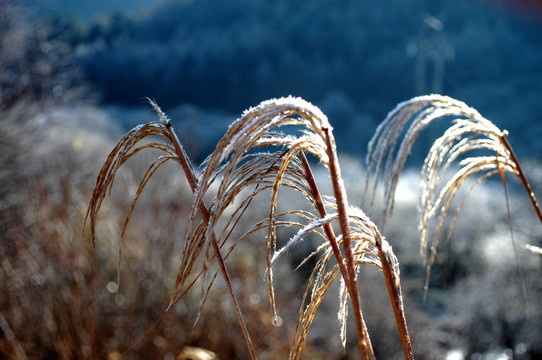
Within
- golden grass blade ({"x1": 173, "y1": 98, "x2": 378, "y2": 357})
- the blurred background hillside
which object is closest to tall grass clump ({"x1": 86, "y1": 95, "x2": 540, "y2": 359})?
golden grass blade ({"x1": 173, "y1": 98, "x2": 378, "y2": 357})

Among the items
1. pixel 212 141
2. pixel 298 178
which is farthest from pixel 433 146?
pixel 212 141

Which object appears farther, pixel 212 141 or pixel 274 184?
A: pixel 212 141

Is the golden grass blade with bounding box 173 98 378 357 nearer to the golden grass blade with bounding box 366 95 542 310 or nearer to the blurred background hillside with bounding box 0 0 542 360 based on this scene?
the golden grass blade with bounding box 366 95 542 310

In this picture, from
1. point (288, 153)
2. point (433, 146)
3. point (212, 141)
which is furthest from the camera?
point (212, 141)

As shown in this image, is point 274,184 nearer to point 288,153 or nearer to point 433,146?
point 288,153

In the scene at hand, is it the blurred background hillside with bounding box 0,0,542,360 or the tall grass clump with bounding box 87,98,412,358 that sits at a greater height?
the tall grass clump with bounding box 87,98,412,358

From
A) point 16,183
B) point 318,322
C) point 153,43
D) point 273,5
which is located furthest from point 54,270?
point 273,5

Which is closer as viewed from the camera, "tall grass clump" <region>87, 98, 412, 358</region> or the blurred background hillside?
"tall grass clump" <region>87, 98, 412, 358</region>

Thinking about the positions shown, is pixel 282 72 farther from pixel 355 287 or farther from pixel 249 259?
pixel 355 287

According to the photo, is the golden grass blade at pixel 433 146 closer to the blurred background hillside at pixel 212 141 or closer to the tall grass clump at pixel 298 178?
the tall grass clump at pixel 298 178
